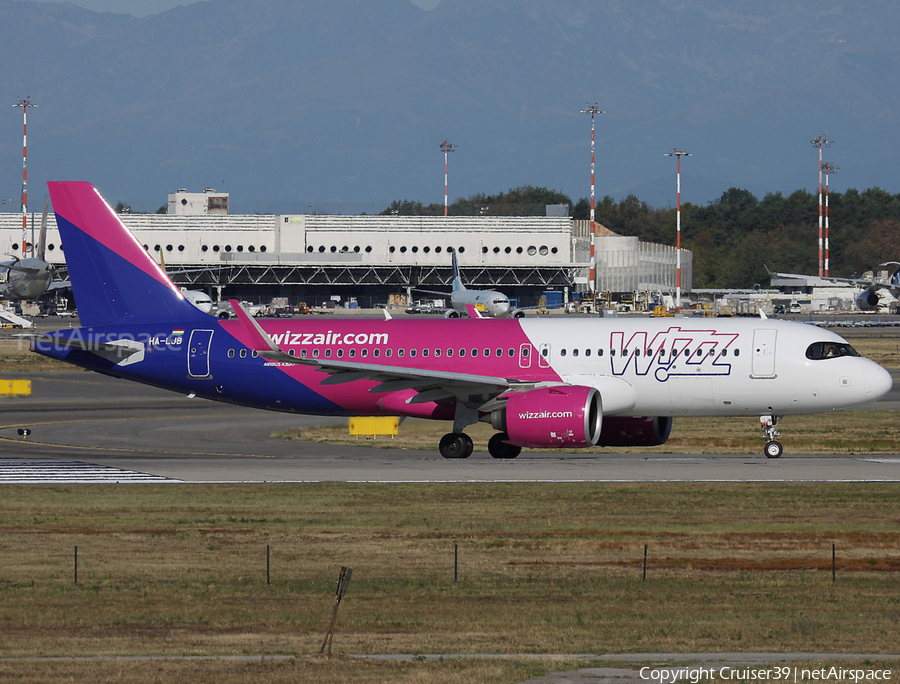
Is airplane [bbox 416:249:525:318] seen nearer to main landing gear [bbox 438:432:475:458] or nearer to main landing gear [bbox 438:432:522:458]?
main landing gear [bbox 438:432:522:458]

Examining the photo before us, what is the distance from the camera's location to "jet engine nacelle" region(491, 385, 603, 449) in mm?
36344

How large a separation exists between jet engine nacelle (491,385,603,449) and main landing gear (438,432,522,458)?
9.04 feet

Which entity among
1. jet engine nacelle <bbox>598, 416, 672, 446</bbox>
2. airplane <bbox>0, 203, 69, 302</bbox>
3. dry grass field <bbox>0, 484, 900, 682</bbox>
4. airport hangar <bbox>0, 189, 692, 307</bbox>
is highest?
airport hangar <bbox>0, 189, 692, 307</bbox>

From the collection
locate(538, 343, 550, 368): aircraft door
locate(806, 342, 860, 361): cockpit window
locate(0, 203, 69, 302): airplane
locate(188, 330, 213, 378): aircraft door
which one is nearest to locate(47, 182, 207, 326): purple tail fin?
locate(188, 330, 213, 378): aircraft door

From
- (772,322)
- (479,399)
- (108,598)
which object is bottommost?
(108,598)

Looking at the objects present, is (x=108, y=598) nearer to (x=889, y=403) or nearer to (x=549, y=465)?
(x=549, y=465)

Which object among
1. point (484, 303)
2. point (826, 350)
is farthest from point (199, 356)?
point (484, 303)

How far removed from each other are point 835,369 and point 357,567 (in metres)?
20.3

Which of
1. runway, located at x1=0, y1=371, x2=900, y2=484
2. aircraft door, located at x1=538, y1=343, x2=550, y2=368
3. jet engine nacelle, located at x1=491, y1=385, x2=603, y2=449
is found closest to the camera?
runway, located at x1=0, y1=371, x2=900, y2=484

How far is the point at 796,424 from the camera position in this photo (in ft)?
171

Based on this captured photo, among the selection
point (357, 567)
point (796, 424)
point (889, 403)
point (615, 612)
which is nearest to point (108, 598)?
point (357, 567)

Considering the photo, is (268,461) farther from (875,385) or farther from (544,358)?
(875,385)

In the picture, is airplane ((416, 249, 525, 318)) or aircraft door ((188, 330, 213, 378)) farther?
airplane ((416, 249, 525, 318))

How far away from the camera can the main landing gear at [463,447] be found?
40.1m
